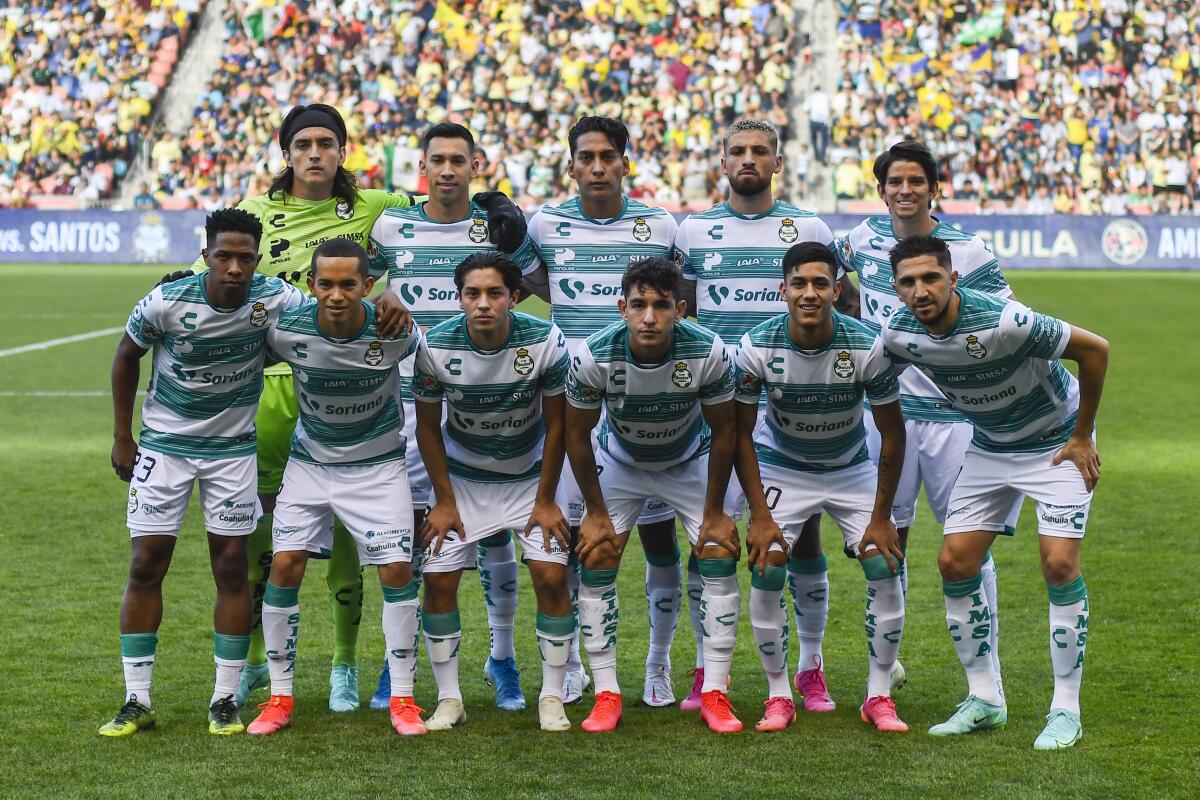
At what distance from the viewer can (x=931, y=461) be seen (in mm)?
6301

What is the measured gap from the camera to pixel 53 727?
5633 mm

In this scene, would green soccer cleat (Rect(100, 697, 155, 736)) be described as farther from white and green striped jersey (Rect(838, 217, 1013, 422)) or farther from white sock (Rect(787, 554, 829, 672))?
white and green striped jersey (Rect(838, 217, 1013, 422))

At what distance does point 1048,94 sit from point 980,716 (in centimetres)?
2815

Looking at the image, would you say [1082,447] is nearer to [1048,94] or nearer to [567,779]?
[567,779]

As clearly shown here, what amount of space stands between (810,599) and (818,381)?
1.01 metres

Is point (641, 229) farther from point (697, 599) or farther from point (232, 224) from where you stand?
point (232, 224)

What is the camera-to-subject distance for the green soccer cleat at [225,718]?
5578 mm

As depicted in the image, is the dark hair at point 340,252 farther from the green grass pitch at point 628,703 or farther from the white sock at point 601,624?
the green grass pitch at point 628,703

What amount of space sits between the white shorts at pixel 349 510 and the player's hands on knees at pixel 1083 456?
2418 millimetres

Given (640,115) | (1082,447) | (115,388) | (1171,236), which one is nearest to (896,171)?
(1082,447)

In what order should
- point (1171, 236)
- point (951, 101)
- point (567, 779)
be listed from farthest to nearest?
point (951, 101) → point (1171, 236) → point (567, 779)

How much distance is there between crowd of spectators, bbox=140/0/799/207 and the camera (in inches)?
1225

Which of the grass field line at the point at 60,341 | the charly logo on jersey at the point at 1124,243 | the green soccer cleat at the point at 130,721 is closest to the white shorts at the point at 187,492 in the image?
the green soccer cleat at the point at 130,721

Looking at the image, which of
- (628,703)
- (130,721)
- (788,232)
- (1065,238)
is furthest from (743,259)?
(1065,238)
